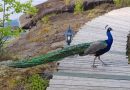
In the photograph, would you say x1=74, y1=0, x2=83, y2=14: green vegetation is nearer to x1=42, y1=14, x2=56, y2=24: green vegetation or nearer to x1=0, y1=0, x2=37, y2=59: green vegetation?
x1=42, y1=14, x2=56, y2=24: green vegetation

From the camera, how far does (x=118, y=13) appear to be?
68.9 feet

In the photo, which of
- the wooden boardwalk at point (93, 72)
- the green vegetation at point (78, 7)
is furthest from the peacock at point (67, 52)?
the green vegetation at point (78, 7)

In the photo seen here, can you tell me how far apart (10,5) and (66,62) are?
4.11m

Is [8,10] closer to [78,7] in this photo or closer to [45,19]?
[45,19]

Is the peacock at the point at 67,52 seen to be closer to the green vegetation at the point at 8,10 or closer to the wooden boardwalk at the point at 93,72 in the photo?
the wooden boardwalk at the point at 93,72

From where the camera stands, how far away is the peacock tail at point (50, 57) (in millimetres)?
10578

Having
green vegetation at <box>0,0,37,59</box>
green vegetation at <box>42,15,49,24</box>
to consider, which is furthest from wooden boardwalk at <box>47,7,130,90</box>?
green vegetation at <box>42,15,49,24</box>

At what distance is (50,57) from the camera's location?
1080cm

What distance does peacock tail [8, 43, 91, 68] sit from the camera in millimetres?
10578

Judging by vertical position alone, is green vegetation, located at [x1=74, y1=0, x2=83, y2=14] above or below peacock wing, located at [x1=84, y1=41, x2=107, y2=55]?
above

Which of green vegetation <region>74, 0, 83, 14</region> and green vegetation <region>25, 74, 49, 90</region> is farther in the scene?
green vegetation <region>74, 0, 83, 14</region>

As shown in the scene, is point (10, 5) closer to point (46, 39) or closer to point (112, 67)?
point (46, 39)

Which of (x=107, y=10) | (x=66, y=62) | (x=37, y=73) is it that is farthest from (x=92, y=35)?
(x=107, y=10)

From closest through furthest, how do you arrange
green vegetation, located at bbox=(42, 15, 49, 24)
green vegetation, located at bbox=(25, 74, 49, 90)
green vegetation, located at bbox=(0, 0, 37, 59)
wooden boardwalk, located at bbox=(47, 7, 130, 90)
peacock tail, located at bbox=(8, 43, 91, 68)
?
1. wooden boardwalk, located at bbox=(47, 7, 130, 90)
2. green vegetation, located at bbox=(25, 74, 49, 90)
3. peacock tail, located at bbox=(8, 43, 91, 68)
4. green vegetation, located at bbox=(0, 0, 37, 59)
5. green vegetation, located at bbox=(42, 15, 49, 24)
